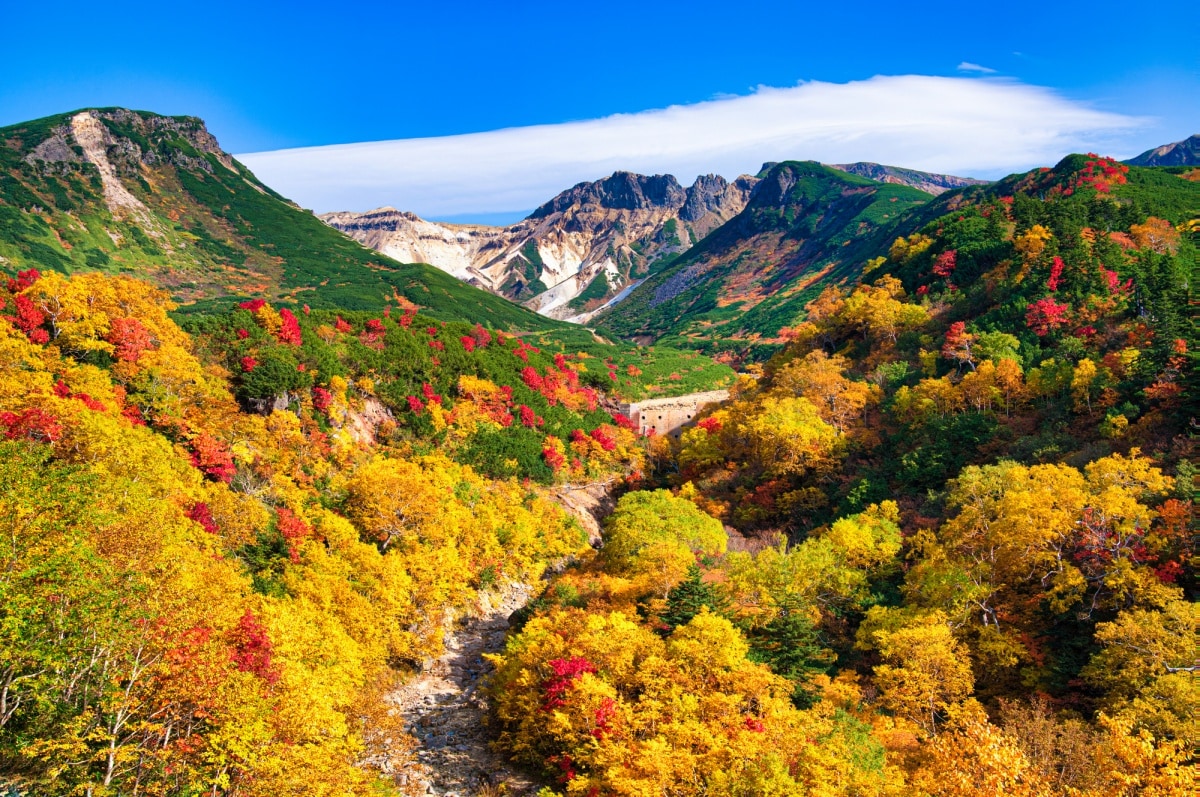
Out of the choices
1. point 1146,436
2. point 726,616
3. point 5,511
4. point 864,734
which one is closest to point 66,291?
point 5,511

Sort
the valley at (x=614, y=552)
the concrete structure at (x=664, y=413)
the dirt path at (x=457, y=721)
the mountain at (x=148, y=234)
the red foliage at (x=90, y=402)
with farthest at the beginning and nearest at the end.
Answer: the mountain at (x=148, y=234) → the concrete structure at (x=664, y=413) → the red foliage at (x=90, y=402) → the dirt path at (x=457, y=721) → the valley at (x=614, y=552)

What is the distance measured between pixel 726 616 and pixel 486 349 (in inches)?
2119

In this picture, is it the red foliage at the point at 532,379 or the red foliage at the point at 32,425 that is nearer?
the red foliage at the point at 32,425

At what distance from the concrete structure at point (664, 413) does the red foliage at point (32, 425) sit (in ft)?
231

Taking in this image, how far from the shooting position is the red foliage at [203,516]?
105 ft

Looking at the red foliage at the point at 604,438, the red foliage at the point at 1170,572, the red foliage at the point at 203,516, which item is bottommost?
the red foliage at the point at 604,438

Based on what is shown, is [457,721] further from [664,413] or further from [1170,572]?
[664,413]

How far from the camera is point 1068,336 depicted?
177 feet

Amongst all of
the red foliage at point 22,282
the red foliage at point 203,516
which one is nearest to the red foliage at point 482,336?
the red foliage at point 22,282

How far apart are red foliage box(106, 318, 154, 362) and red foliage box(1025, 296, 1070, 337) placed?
66.5 m

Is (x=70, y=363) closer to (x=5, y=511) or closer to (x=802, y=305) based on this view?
(x=5, y=511)

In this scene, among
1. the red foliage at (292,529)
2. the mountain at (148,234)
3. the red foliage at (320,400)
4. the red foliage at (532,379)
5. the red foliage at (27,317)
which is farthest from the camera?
the mountain at (148,234)

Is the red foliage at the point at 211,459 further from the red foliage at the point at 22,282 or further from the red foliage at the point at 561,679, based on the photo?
the red foliage at the point at 561,679

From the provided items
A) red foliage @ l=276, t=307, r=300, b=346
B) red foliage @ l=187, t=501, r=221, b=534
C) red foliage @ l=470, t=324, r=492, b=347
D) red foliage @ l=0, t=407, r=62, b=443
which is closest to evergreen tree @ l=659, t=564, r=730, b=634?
red foliage @ l=187, t=501, r=221, b=534
